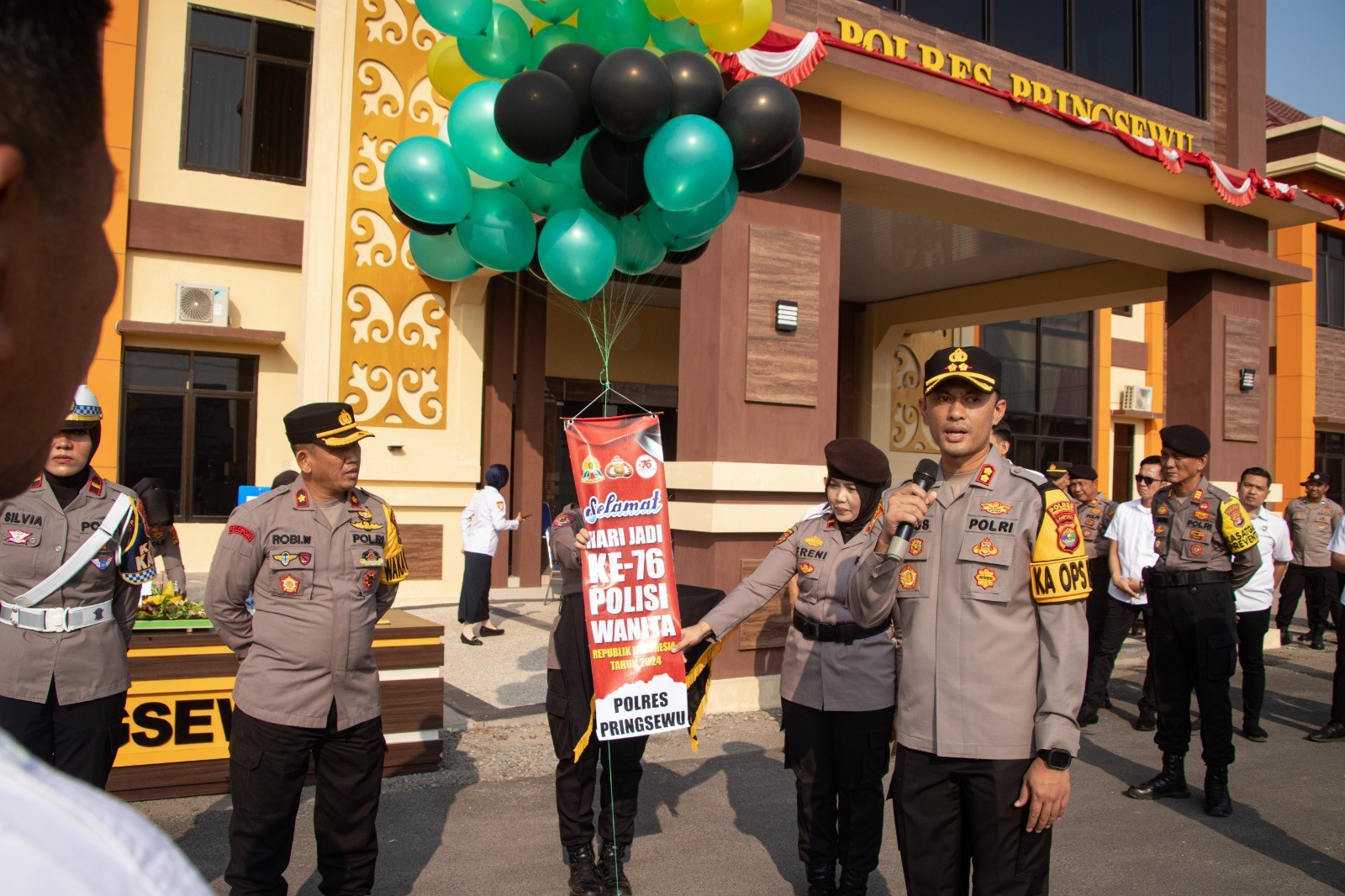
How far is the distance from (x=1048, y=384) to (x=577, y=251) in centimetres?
1778

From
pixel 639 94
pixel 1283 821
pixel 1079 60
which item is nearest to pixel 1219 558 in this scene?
pixel 1283 821

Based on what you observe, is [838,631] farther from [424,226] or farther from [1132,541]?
[1132,541]

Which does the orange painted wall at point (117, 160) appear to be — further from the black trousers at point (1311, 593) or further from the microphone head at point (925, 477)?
the black trousers at point (1311, 593)

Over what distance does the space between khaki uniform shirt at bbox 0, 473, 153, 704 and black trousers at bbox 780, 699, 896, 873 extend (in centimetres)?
306

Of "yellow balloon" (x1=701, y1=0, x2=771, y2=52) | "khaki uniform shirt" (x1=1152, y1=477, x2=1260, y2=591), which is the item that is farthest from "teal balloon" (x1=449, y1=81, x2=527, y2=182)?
"khaki uniform shirt" (x1=1152, y1=477, x2=1260, y2=591)

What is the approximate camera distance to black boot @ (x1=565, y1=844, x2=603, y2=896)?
443 centimetres

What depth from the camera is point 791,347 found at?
8.12 m

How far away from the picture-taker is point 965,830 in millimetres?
3307

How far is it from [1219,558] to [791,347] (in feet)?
11.4

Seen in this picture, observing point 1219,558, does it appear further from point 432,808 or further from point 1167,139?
point 1167,139

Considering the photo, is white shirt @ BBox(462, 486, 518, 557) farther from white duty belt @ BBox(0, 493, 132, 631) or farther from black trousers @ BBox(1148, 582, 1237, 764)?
black trousers @ BBox(1148, 582, 1237, 764)

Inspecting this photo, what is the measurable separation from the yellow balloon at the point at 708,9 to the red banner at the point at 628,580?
8.47ft

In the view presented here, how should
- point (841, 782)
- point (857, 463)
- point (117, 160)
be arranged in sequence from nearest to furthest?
point (841, 782)
point (857, 463)
point (117, 160)

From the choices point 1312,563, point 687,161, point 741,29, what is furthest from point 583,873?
point 1312,563
